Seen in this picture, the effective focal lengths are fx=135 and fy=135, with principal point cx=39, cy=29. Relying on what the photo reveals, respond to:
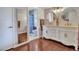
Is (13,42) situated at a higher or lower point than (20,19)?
lower

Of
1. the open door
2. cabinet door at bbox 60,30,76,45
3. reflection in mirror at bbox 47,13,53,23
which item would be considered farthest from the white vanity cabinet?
the open door

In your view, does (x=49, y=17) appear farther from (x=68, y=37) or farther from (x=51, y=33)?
(x=68, y=37)

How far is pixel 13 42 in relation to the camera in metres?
2.22

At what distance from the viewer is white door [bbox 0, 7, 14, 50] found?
218 centimetres

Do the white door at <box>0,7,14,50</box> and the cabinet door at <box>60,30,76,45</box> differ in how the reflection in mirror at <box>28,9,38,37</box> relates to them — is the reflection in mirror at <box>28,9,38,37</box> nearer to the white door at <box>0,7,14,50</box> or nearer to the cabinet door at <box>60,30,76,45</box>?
the white door at <box>0,7,14,50</box>

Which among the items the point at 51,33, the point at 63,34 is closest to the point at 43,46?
the point at 51,33

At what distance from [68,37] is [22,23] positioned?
2.57 feet

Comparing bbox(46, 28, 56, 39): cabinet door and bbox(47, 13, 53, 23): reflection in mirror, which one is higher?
bbox(47, 13, 53, 23): reflection in mirror

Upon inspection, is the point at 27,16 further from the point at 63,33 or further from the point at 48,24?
the point at 63,33

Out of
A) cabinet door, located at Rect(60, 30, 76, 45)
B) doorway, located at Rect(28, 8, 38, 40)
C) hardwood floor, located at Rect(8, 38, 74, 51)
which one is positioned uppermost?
doorway, located at Rect(28, 8, 38, 40)

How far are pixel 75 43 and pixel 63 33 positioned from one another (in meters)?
0.25

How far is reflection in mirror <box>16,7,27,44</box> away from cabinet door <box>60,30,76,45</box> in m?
0.61
